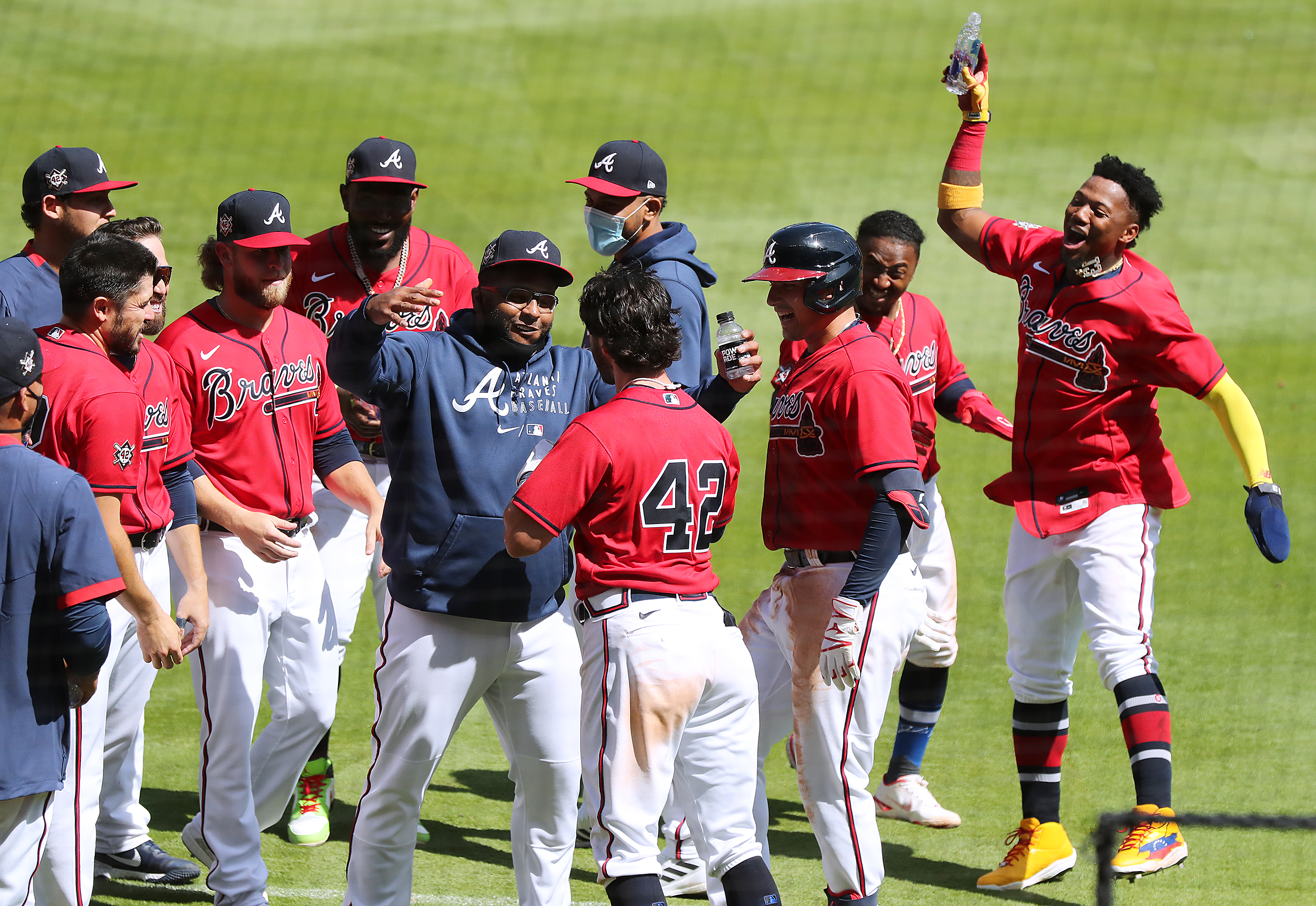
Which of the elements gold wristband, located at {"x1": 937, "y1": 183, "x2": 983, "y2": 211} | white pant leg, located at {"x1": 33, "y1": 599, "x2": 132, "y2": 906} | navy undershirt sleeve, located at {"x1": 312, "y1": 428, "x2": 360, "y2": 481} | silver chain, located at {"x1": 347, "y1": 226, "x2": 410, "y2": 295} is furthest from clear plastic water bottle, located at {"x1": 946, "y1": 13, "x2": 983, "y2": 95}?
white pant leg, located at {"x1": 33, "y1": 599, "x2": 132, "y2": 906}

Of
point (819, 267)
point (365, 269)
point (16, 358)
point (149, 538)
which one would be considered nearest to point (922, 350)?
point (819, 267)

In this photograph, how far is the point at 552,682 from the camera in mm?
3650

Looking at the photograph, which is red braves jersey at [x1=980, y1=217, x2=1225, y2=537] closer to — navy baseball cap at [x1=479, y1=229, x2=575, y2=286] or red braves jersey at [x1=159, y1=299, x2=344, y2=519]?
navy baseball cap at [x1=479, y1=229, x2=575, y2=286]

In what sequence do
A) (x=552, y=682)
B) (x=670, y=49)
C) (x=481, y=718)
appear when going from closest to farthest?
(x=552, y=682), (x=481, y=718), (x=670, y=49)

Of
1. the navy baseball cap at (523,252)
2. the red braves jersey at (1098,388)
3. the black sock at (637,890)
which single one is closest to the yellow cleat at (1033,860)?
the red braves jersey at (1098,388)

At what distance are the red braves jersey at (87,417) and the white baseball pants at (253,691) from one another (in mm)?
648

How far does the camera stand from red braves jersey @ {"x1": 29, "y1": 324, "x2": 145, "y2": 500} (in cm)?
344

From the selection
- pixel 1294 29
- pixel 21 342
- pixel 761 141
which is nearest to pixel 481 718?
pixel 21 342

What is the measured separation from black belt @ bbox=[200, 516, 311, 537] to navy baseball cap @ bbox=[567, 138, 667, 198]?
136 cm

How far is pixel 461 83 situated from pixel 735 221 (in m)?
3.77

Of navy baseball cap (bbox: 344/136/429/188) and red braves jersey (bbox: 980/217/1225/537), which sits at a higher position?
navy baseball cap (bbox: 344/136/429/188)

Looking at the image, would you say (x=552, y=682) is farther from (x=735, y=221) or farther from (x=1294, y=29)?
(x=1294, y=29)

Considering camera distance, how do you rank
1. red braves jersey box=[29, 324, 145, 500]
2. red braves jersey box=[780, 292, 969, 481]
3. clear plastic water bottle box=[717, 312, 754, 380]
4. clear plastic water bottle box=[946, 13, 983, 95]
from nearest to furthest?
red braves jersey box=[29, 324, 145, 500] < clear plastic water bottle box=[717, 312, 754, 380] < clear plastic water bottle box=[946, 13, 983, 95] < red braves jersey box=[780, 292, 969, 481]

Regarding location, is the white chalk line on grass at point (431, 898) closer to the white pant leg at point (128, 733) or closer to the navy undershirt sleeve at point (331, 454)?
the white pant leg at point (128, 733)
